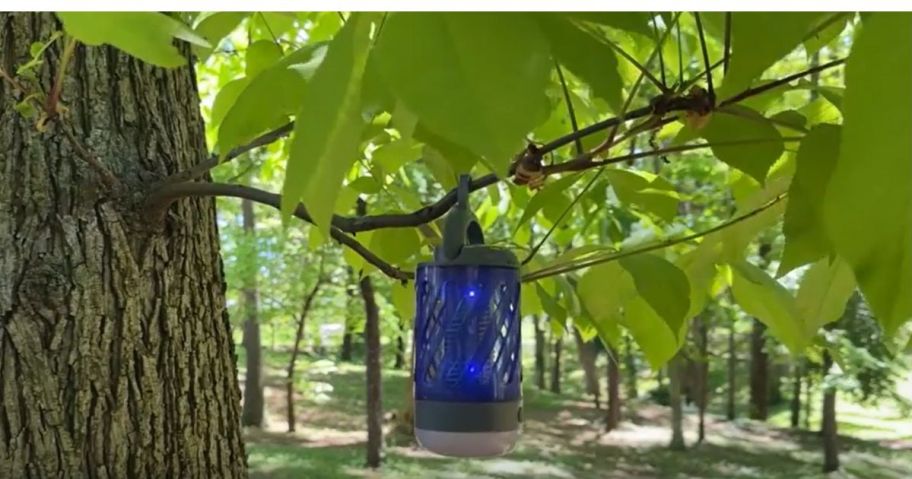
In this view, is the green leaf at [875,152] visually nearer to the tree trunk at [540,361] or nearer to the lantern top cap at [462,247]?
the lantern top cap at [462,247]

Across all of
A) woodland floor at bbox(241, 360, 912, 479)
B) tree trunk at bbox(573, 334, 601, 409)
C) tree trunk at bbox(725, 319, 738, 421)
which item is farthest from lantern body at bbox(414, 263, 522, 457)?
tree trunk at bbox(573, 334, 601, 409)

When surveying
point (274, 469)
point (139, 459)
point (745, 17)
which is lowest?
point (274, 469)

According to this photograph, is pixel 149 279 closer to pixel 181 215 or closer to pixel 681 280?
pixel 181 215

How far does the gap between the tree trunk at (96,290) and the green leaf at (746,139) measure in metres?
0.34

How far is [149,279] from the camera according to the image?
488mm

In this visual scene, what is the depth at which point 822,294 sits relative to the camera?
12.4 inches

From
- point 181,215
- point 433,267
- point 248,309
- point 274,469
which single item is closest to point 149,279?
point 181,215

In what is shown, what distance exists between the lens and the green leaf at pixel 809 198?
18cm

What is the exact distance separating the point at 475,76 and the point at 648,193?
27 centimetres

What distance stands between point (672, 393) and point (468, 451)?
9.75 feet

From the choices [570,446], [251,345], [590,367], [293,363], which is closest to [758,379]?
[590,367]

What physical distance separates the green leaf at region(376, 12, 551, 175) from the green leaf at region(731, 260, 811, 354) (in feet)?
0.84

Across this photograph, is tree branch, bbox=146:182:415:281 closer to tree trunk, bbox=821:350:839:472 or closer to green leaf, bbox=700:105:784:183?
green leaf, bbox=700:105:784:183

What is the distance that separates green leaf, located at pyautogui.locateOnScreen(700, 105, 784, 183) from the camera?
9.5 inches
